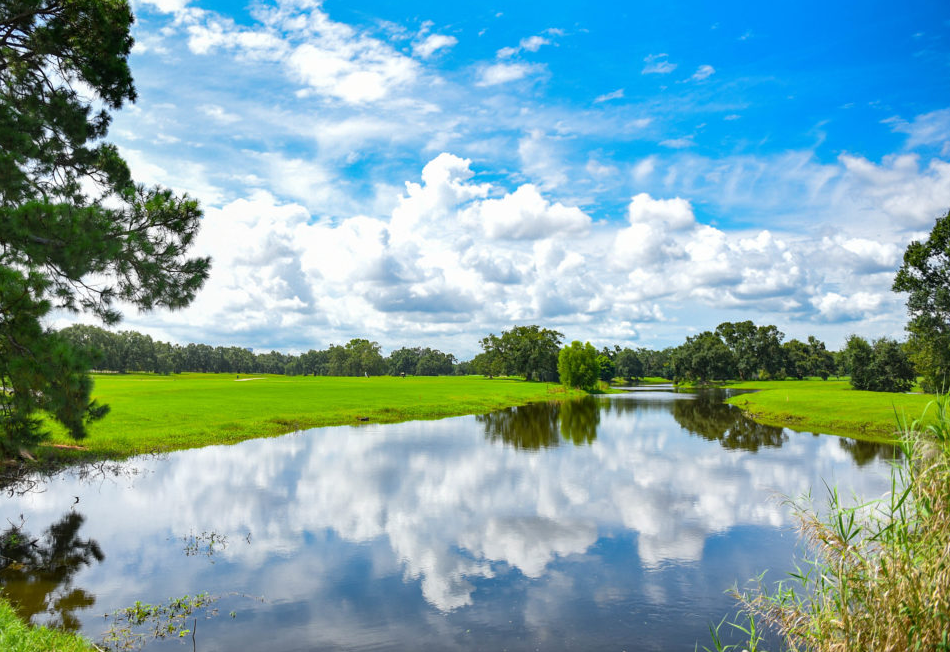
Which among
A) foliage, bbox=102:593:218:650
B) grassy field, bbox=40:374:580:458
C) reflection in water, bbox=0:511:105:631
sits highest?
grassy field, bbox=40:374:580:458

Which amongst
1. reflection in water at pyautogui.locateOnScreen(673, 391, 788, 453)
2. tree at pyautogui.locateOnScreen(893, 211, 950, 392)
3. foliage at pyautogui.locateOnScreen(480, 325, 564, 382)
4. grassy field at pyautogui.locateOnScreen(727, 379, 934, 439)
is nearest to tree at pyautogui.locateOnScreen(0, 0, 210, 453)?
reflection in water at pyautogui.locateOnScreen(673, 391, 788, 453)

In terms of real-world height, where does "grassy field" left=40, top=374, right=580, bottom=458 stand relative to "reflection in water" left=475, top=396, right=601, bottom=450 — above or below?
above

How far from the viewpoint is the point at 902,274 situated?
162 ft

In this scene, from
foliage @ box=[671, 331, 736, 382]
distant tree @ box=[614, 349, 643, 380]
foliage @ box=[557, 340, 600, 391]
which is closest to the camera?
foliage @ box=[557, 340, 600, 391]

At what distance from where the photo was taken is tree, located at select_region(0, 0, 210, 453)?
420 inches

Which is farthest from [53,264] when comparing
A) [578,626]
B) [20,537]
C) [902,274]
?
[902,274]

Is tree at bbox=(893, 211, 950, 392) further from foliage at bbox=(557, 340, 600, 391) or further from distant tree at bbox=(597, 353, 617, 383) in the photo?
distant tree at bbox=(597, 353, 617, 383)

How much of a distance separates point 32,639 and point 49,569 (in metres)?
6.50

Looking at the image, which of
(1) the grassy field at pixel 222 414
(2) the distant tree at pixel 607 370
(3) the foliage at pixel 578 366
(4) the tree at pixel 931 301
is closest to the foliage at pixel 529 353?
(2) the distant tree at pixel 607 370

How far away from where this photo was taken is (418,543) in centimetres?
1630

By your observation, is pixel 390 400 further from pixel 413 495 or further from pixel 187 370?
pixel 187 370

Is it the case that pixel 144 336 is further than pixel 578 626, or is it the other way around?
pixel 144 336

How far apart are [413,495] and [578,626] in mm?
12107

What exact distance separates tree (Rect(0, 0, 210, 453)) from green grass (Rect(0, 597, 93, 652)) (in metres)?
4.73
